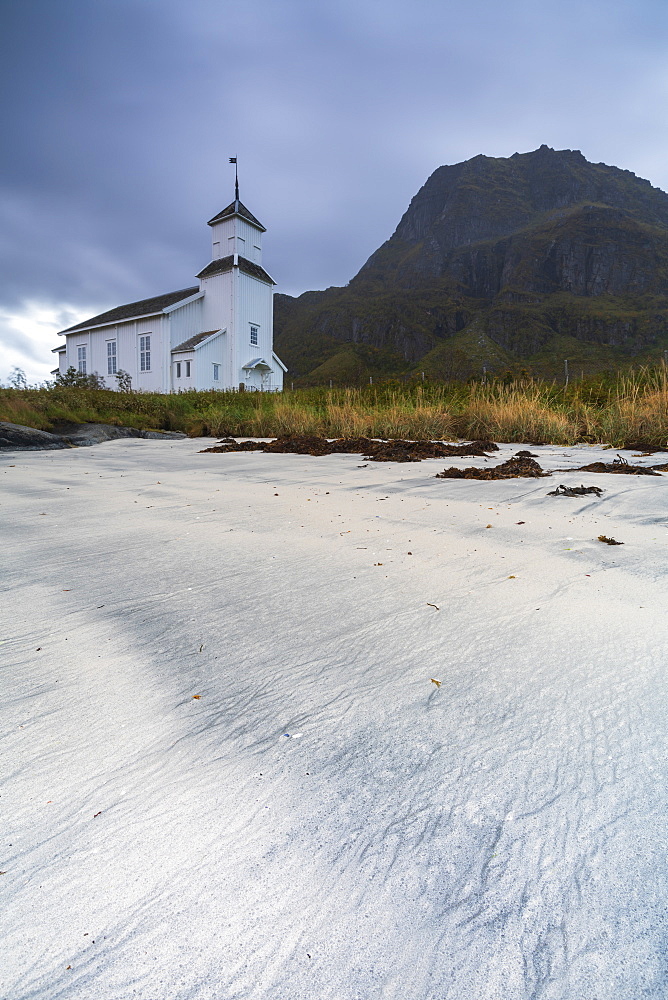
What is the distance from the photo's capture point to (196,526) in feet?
8.21

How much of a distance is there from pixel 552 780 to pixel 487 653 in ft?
1.40

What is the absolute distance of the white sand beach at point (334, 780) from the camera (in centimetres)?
56

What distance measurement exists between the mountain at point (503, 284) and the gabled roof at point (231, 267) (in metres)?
29.1

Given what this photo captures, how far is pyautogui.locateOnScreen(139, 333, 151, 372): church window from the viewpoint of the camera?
26.0 meters

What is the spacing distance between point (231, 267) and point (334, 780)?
26779mm

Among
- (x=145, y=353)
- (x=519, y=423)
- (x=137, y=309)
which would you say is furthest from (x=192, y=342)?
(x=519, y=423)

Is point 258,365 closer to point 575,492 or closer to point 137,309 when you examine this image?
point 137,309

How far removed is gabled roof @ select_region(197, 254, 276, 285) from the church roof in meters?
1.77

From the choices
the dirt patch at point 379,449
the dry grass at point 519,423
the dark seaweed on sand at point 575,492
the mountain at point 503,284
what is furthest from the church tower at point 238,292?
the mountain at point 503,284

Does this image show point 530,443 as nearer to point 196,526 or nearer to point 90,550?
point 196,526

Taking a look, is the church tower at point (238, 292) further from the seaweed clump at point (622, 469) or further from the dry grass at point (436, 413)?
the seaweed clump at point (622, 469)

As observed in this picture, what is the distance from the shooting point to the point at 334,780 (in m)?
0.82

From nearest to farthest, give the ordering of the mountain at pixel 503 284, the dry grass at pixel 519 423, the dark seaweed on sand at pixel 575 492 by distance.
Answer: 1. the dark seaweed on sand at pixel 575 492
2. the dry grass at pixel 519 423
3. the mountain at pixel 503 284

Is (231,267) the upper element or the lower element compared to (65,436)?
upper
